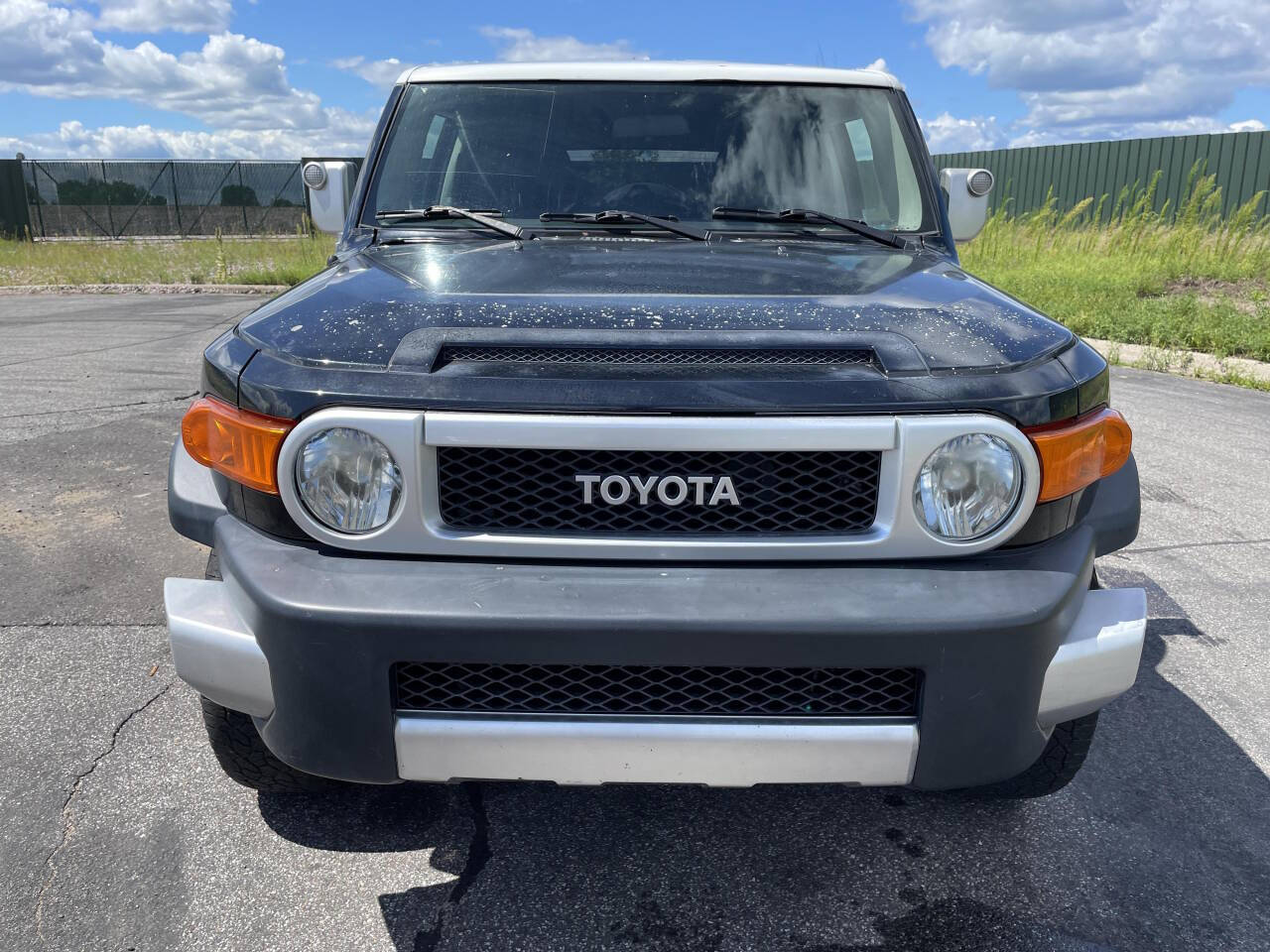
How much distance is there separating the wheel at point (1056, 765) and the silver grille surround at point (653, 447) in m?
0.62

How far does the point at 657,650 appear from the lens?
169 cm

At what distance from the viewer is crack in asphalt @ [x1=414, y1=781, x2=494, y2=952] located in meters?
2.01

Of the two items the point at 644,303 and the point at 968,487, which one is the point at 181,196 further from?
the point at 968,487

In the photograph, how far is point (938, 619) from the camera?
5.54 ft

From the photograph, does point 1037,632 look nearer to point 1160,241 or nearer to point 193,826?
point 193,826

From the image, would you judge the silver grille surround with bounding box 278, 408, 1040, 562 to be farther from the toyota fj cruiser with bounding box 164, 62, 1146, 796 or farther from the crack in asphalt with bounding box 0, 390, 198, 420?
the crack in asphalt with bounding box 0, 390, 198, 420

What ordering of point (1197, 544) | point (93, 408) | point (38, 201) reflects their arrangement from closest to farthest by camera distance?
point (1197, 544) < point (93, 408) < point (38, 201)

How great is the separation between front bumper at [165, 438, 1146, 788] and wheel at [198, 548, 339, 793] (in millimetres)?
315

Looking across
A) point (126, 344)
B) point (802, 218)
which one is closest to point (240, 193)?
point (126, 344)

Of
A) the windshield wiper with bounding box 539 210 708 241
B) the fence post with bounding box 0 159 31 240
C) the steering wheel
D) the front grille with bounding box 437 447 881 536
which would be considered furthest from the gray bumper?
the fence post with bounding box 0 159 31 240

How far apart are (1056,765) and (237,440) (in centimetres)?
191

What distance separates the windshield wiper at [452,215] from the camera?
272 centimetres

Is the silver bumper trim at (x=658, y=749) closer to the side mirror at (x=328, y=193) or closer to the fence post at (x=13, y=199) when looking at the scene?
the side mirror at (x=328, y=193)

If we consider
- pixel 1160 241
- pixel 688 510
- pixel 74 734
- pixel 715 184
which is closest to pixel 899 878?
pixel 688 510
